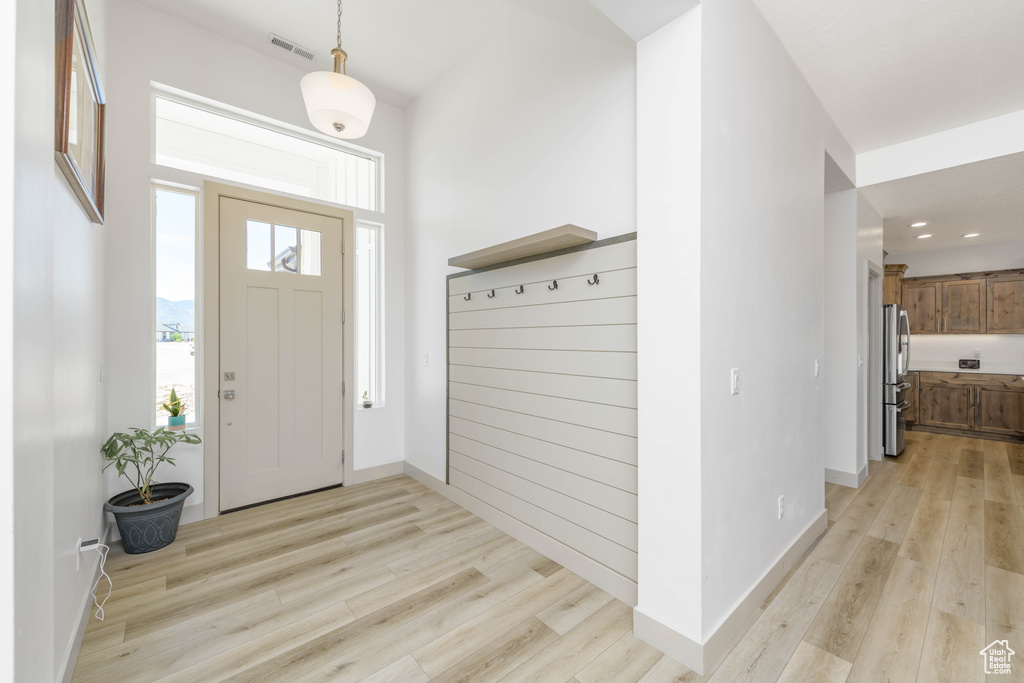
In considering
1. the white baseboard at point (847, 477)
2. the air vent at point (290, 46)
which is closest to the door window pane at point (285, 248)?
the air vent at point (290, 46)

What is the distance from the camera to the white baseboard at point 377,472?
3.79 m

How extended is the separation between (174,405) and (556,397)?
2.59 m

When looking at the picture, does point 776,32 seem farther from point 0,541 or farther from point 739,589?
point 0,541

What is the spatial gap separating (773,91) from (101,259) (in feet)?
12.4

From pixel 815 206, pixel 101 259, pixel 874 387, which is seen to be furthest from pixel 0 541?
pixel 874 387

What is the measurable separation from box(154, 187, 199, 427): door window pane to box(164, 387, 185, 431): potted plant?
25 mm

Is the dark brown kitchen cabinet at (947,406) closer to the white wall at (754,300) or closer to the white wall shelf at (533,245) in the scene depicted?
the white wall at (754,300)

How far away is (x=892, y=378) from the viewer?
4.40 metres

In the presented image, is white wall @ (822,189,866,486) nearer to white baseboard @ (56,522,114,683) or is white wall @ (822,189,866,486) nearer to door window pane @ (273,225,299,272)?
door window pane @ (273,225,299,272)

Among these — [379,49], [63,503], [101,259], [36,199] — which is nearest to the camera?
[36,199]

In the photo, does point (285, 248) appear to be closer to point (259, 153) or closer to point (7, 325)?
point (259, 153)

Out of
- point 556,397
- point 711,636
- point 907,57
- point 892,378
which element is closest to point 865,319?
point 892,378

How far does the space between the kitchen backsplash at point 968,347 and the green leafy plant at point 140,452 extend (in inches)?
347

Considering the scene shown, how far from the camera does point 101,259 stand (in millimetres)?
2518
